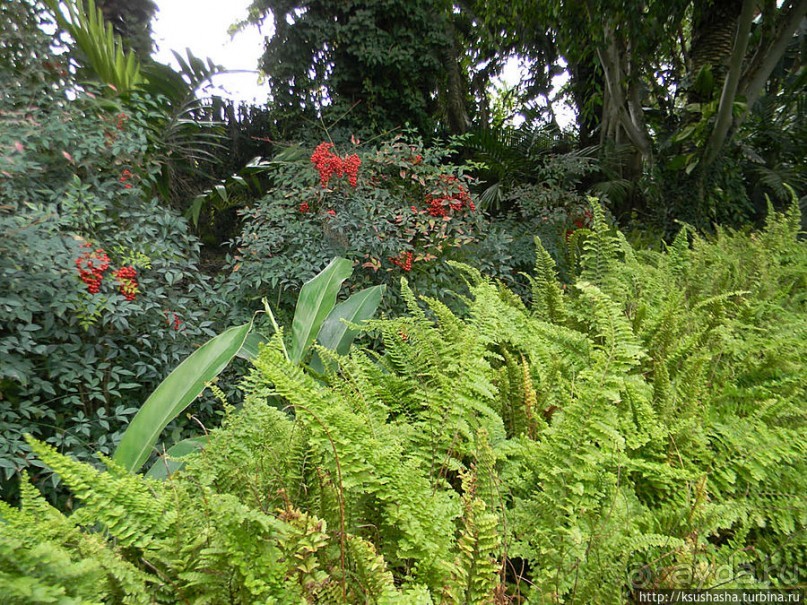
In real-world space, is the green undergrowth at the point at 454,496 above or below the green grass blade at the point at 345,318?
below

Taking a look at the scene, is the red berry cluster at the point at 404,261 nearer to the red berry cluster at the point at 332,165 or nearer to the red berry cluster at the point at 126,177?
the red berry cluster at the point at 332,165

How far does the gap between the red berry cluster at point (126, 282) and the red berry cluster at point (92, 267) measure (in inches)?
3.3

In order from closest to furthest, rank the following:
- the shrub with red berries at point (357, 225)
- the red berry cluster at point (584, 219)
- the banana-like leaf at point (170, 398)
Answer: the banana-like leaf at point (170, 398)
the shrub with red berries at point (357, 225)
the red berry cluster at point (584, 219)

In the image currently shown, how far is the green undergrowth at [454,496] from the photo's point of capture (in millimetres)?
676

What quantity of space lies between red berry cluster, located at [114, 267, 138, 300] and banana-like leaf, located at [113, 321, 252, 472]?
95 centimetres

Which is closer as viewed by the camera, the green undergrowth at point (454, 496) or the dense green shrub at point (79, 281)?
the green undergrowth at point (454, 496)

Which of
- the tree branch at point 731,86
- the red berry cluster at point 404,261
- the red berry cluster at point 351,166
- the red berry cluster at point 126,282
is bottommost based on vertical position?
the red berry cluster at point 126,282

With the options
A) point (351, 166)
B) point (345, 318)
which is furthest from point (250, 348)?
point (351, 166)

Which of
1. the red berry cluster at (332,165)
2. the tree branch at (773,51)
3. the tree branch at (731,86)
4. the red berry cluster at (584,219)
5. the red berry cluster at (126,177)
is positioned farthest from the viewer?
the red berry cluster at (584,219)

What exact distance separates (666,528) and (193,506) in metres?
0.88

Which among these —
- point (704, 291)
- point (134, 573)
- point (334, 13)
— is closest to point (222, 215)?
point (334, 13)

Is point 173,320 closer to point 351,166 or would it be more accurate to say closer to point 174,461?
point 174,461

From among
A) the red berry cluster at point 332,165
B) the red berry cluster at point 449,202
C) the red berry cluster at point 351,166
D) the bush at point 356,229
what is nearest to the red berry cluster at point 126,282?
the bush at point 356,229

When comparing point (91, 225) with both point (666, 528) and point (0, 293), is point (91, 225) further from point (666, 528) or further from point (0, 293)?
point (666, 528)
